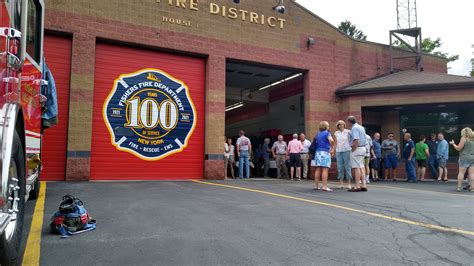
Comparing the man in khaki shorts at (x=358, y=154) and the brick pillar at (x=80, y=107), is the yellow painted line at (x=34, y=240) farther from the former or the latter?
the man in khaki shorts at (x=358, y=154)

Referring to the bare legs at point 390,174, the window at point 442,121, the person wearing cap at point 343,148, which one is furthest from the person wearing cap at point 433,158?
the person wearing cap at point 343,148

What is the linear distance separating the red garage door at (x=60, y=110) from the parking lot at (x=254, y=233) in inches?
145

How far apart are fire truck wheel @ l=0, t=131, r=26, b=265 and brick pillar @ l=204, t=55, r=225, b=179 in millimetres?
9050

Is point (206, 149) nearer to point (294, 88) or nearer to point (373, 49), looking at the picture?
point (294, 88)

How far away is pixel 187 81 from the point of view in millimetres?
12594

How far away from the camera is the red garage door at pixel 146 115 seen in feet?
36.6

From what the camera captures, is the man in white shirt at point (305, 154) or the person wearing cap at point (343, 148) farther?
the man in white shirt at point (305, 154)

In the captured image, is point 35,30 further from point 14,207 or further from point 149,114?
point 149,114

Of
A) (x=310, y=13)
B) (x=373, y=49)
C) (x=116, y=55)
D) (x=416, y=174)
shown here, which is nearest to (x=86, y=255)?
(x=116, y=55)

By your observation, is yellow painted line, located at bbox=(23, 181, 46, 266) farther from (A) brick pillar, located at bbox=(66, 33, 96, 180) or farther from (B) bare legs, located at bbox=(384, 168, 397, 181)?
(B) bare legs, located at bbox=(384, 168, 397, 181)

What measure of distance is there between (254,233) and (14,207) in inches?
100

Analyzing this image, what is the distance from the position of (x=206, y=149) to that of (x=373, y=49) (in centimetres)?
929

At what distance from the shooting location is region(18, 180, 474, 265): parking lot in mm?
3604

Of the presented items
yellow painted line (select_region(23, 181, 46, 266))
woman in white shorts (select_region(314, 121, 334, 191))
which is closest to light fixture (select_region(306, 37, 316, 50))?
woman in white shorts (select_region(314, 121, 334, 191))
